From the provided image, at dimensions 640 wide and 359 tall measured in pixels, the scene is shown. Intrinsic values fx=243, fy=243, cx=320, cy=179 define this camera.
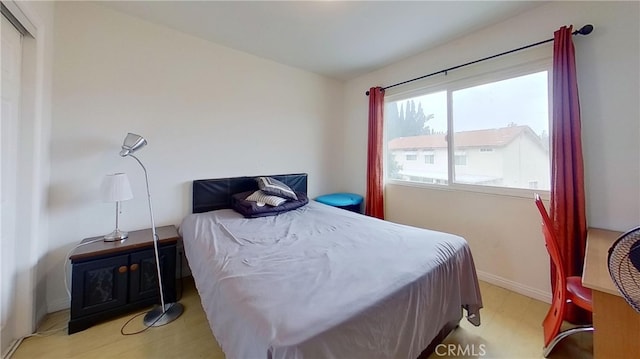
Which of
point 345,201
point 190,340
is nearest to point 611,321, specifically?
point 190,340

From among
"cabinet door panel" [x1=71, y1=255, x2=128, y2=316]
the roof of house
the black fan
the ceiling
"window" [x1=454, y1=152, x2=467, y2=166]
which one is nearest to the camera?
the black fan

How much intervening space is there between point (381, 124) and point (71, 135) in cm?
327

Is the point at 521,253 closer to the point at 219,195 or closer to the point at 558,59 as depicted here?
the point at 558,59

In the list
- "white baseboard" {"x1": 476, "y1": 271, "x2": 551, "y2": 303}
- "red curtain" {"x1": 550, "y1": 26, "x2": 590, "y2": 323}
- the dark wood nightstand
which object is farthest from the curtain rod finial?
the dark wood nightstand

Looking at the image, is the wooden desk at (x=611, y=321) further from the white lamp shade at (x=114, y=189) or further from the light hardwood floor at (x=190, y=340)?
the white lamp shade at (x=114, y=189)

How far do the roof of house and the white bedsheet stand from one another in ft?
4.48

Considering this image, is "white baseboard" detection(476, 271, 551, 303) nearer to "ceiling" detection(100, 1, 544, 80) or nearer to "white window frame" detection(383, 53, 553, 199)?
"white window frame" detection(383, 53, 553, 199)

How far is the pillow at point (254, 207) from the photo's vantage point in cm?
247

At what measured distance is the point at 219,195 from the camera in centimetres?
280

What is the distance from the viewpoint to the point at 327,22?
2361 mm

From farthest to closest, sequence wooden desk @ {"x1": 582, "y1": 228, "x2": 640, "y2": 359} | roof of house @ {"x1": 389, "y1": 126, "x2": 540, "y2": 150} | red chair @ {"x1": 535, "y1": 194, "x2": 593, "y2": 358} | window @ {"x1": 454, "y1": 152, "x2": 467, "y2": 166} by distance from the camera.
Answer: 1. window @ {"x1": 454, "y1": 152, "x2": 467, "y2": 166}
2. roof of house @ {"x1": 389, "y1": 126, "x2": 540, "y2": 150}
3. red chair @ {"x1": 535, "y1": 194, "x2": 593, "y2": 358}
4. wooden desk @ {"x1": 582, "y1": 228, "x2": 640, "y2": 359}

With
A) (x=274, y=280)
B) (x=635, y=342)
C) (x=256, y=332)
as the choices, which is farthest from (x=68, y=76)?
(x=635, y=342)

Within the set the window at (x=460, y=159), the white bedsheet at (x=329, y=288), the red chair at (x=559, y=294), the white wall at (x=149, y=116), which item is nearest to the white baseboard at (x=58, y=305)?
the white wall at (x=149, y=116)

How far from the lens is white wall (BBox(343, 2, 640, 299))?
1780 mm
